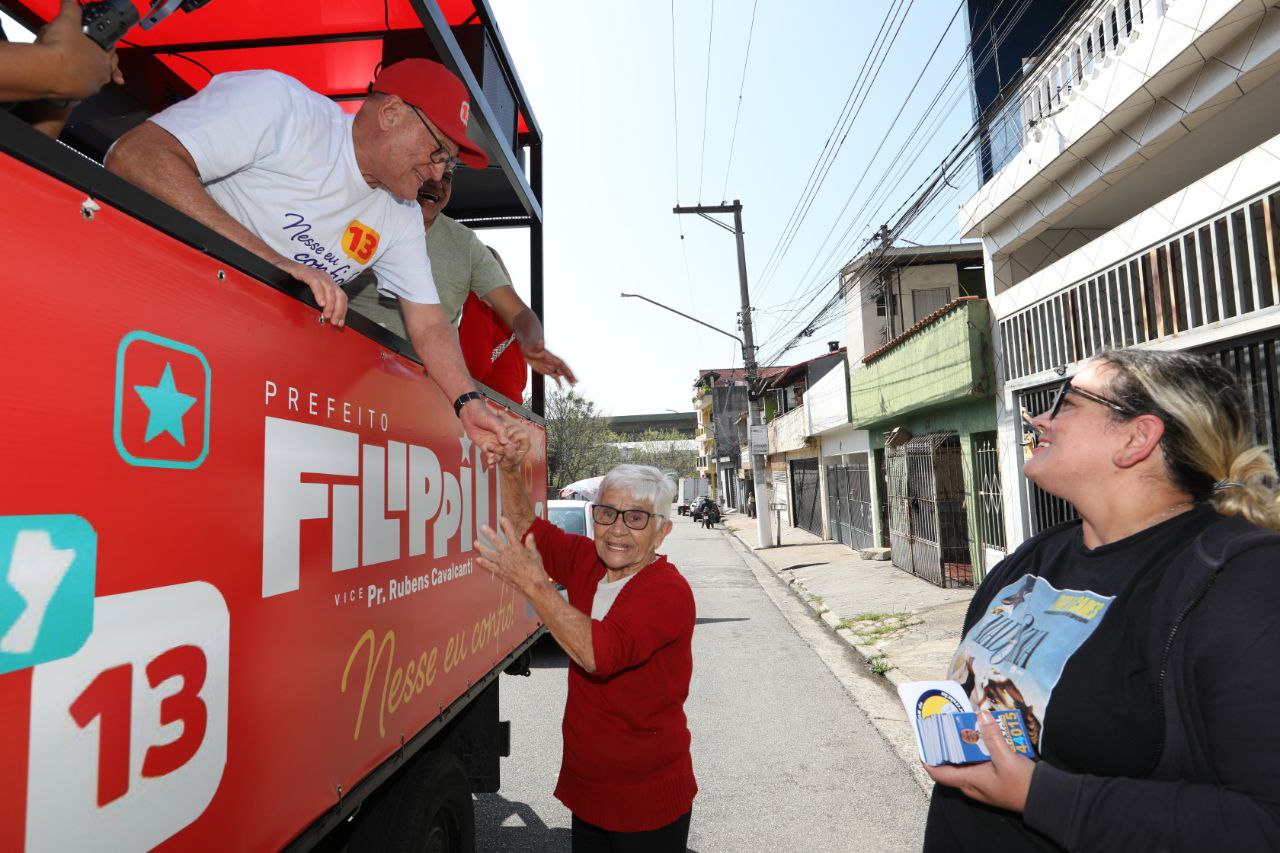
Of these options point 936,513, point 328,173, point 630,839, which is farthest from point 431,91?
point 936,513

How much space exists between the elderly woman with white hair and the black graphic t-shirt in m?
0.84

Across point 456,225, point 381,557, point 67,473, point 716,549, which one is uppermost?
point 456,225

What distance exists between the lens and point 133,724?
3.50 feet

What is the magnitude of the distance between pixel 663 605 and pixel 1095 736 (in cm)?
119

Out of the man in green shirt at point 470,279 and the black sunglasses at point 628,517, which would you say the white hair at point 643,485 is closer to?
the black sunglasses at point 628,517

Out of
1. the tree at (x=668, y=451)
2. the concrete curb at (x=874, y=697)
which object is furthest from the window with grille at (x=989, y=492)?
the tree at (x=668, y=451)

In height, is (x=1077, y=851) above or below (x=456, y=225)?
below

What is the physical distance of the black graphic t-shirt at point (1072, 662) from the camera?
146 centimetres

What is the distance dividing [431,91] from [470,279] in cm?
141

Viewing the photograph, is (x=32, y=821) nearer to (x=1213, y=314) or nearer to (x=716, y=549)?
(x=1213, y=314)

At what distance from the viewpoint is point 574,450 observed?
4381cm

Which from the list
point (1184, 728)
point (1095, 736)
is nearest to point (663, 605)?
point (1095, 736)

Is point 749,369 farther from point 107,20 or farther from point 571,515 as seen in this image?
point 107,20

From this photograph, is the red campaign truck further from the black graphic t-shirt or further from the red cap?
the black graphic t-shirt
